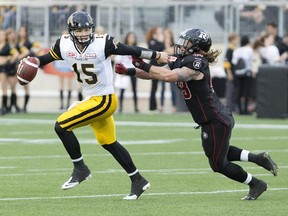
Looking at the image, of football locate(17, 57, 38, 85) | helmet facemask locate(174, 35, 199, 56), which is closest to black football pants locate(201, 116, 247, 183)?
helmet facemask locate(174, 35, 199, 56)

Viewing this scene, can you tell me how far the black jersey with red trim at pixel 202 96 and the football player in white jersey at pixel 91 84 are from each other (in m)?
0.32

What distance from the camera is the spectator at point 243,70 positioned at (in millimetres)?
19484

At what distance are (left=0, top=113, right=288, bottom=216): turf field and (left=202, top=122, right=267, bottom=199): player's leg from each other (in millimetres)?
217

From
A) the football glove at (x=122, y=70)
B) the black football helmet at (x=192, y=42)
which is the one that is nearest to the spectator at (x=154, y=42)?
the black football helmet at (x=192, y=42)

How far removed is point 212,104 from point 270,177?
1953 millimetres

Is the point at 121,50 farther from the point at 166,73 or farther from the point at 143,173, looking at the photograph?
the point at 143,173

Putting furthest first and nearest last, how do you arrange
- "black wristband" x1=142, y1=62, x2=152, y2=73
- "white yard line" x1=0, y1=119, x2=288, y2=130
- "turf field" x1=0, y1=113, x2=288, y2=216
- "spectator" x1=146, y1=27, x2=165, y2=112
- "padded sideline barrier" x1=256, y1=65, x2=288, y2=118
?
"spectator" x1=146, y1=27, x2=165, y2=112, "padded sideline barrier" x1=256, y1=65, x2=288, y2=118, "white yard line" x1=0, y1=119, x2=288, y2=130, "black wristband" x1=142, y1=62, x2=152, y2=73, "turf field" x1=0, y1=113, x2=288, y2=216

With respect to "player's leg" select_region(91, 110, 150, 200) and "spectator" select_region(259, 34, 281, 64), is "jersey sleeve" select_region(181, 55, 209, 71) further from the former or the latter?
"spectator" select_region(259, 34, 281, 64)

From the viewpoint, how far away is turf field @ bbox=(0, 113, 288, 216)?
7.97 metres

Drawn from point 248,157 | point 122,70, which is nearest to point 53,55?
point 122,70

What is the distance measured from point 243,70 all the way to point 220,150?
1117 centimetres

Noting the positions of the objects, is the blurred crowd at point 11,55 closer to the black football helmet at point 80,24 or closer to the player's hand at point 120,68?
the black football helmet at point 80,24

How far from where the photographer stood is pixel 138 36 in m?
21.8

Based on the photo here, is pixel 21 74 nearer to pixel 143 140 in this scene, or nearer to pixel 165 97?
pixel 143 140
